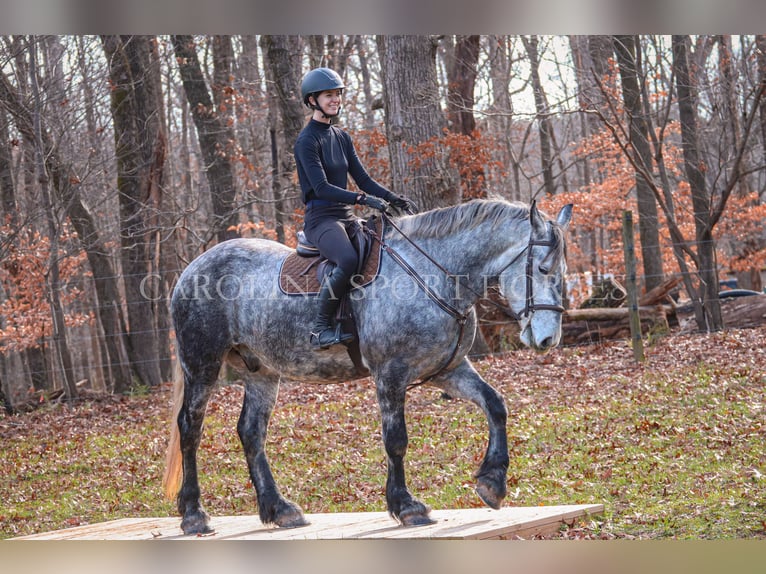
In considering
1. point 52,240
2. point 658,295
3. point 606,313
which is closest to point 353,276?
point 52,240

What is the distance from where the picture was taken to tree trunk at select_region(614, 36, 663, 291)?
1477cm

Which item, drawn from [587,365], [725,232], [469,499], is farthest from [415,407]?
[725,232]

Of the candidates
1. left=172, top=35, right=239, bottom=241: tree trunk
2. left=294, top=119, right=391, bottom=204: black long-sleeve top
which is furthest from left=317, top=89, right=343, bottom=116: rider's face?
left=172, top=35, right=239, bottom=241: tree trunk

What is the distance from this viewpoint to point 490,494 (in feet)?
17.8

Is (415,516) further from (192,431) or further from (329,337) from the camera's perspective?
(192,431)

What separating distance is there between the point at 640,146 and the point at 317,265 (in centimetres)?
1257

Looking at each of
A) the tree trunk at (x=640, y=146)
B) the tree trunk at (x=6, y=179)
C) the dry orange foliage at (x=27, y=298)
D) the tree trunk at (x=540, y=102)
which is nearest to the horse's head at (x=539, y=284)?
the tree trunk at (x=640, y=146)

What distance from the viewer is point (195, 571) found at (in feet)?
17.3

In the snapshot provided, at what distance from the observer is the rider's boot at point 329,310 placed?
557 cm

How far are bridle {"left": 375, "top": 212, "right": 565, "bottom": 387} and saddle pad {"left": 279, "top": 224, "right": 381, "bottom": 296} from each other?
11 cm

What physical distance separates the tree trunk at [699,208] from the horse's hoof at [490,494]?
9.35m

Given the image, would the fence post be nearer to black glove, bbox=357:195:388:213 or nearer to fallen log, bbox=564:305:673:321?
fallen log, bbox=564:305:673:321

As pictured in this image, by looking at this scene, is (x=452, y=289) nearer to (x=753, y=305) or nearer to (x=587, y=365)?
(x=587, y=365)
